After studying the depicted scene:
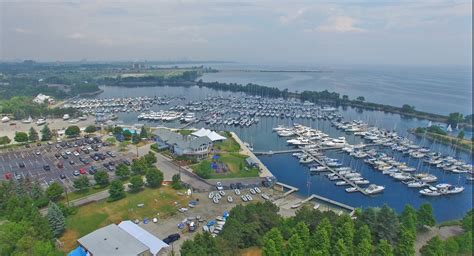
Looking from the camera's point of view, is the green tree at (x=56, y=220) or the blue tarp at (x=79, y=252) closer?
the blue tarp at (x=79, y=252)

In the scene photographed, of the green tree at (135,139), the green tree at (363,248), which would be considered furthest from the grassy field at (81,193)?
the green tree at (363,248)

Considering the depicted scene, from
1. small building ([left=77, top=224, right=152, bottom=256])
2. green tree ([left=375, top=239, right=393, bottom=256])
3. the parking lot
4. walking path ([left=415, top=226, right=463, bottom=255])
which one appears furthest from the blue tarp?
walking path ([left=415, top=226, right=463, bottom=255])

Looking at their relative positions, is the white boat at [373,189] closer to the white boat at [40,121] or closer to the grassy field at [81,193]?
the grassy field at [81,193]

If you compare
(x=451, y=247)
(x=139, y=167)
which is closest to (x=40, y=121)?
(x=139, y=167)

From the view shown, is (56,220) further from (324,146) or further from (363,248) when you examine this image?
(324,146)

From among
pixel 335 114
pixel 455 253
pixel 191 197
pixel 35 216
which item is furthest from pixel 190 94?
pixel 455 253

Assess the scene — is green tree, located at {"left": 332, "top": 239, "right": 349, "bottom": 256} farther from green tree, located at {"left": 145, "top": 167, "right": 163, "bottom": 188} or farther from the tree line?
green tree, located at {"left": 145, "top": 167, "right": 163, "bottom": 188}
